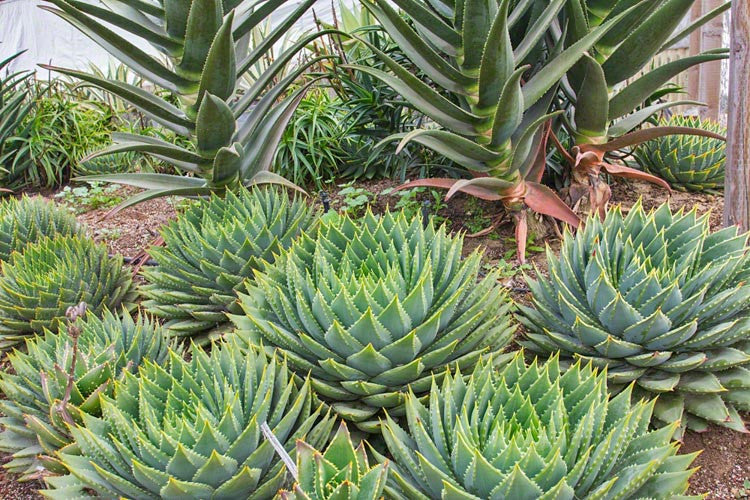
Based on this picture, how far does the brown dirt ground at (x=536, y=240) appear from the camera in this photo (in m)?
1.69

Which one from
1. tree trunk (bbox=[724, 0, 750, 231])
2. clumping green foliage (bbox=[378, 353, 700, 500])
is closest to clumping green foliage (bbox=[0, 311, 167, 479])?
clumping green foliage (bbox=[378, 353, 700, 500])

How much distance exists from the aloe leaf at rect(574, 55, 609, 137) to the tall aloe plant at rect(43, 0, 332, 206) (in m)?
1.35

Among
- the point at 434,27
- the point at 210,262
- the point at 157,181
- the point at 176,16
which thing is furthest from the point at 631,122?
the point at 157,181

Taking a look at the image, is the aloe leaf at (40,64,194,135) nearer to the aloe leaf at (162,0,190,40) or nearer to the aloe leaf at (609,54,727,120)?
the aloe leaf at (162,0,190,40)

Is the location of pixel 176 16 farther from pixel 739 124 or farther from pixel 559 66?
pixel 739 124

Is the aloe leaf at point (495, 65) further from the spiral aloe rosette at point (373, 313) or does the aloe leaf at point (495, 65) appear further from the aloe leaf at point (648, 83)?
the spiral aloe rosette at point (373, 313)

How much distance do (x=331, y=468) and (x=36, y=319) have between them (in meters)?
1.84

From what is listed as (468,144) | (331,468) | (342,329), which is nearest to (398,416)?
(342,329)

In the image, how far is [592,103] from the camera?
8.54 ft

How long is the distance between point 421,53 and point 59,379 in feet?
6.47

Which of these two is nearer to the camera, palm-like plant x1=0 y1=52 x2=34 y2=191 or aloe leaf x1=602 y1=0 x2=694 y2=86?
aloe leaf x1=602 y1=0 x2=694 y2=86

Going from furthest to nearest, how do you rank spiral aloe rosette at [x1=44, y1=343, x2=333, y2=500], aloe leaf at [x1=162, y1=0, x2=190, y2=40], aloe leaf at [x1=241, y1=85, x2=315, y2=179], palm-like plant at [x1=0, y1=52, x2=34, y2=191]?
palm-like plant at [x1=0, y1=52, x2=34, y2=191] < aloe leaf at [x1=241, y1=85, x2=315, y2=179] < aloe leaf at [x1=162, y1=0, x2=190, y2=40] < spiral aloe rosette at [x1=44, y1=343, x2=333, y2=500]

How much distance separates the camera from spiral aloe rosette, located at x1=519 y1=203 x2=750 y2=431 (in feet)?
5.42

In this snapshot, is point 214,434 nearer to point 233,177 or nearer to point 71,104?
point 233,177
